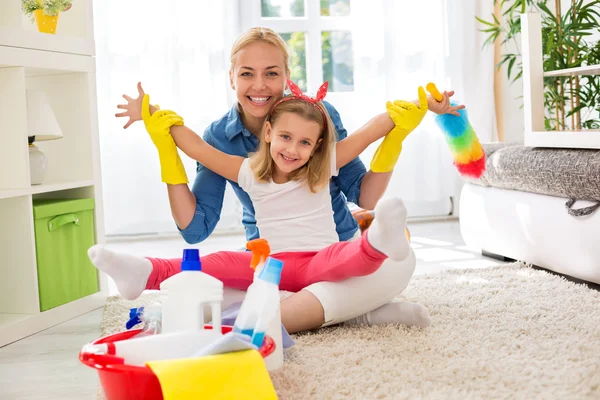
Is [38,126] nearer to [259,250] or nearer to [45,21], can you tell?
[45,21]

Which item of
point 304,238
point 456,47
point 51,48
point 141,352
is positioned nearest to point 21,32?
point 51,48

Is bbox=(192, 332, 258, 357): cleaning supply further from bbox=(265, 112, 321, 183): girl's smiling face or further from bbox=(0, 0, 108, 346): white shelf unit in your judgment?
bbox=(0, 0, 108, 346): white shelf unit

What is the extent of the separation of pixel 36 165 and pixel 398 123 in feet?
3.04

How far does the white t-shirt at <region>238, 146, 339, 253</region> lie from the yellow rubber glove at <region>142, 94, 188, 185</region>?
0.49 feet

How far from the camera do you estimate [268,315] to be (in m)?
1.09

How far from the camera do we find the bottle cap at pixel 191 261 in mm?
1081

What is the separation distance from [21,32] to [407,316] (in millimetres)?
1110

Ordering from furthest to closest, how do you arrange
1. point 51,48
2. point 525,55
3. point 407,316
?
1. point 525,55
2. point 51,48
3. point 407,316

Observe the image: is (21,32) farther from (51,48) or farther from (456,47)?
(456,47)

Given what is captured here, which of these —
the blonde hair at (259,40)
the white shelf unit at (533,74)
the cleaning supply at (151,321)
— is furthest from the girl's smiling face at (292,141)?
the white shelf unit at (533,74)

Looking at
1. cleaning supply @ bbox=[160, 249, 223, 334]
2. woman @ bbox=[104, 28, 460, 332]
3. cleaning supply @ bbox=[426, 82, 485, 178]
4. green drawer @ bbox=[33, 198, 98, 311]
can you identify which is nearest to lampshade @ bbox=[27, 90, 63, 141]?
green drawer @ bbox=[33, 198, 98, 311]

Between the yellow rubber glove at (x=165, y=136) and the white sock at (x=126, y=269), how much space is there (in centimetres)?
26

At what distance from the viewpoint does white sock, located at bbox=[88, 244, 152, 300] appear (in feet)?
4.11

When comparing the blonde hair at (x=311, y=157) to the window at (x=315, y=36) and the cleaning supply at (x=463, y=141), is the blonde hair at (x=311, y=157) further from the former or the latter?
the window at (x=315, y=36)
